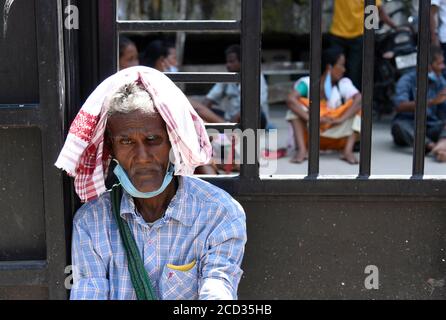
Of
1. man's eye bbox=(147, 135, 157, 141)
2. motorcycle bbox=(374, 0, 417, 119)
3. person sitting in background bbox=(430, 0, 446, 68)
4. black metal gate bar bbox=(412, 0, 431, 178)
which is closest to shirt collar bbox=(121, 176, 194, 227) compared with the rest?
man's eye bbox=(147, 135, 157, 141)

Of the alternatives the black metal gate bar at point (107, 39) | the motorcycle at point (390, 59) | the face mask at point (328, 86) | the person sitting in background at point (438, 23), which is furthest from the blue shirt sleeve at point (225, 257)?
the motorcycle at point (390, 59)

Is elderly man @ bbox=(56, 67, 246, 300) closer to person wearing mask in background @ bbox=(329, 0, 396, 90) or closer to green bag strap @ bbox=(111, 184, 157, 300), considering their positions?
green bag strap @ bbox=(111, 184, 157, 300)

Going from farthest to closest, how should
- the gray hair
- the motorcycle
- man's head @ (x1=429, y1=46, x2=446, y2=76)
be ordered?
the motorcycle
man's head @ (x1=429, y1=46, x2=446, y2=76)
the gray hair

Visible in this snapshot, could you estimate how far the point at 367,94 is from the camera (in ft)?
7.79

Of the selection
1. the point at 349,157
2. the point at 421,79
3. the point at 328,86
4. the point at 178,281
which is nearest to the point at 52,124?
the point at 178,281

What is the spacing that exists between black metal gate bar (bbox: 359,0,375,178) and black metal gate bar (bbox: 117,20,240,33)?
469 mm

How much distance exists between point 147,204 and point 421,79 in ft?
3.55

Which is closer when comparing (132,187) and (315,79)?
(132,187)

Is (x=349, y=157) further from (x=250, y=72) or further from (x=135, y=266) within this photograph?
(x=135, y=266)

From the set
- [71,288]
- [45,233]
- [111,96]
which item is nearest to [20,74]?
[111,96]

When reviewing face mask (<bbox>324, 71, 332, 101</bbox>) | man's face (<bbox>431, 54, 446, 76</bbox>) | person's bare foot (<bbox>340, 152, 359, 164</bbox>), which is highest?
man's face (<bbox>431, 54, 446, 76</bbox>)

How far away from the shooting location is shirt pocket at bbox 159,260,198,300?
2072 millimetres

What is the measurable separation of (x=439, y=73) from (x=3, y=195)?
12.9 ft

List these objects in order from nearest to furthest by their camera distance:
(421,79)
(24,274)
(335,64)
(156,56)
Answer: (24,274) → (421,79) → (156,56) → (335,64)
